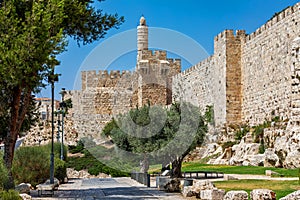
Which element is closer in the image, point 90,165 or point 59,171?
point 59,171

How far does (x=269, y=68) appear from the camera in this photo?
2400 cm

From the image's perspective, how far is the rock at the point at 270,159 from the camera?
19.3 m

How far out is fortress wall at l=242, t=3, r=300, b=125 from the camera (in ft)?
72.4

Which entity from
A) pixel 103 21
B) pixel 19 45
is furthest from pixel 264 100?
pixel 19 45

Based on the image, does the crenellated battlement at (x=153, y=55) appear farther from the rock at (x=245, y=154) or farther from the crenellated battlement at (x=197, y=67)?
the rock at (x=245, y=154)

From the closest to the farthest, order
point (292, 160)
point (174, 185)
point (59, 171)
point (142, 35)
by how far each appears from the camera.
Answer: point (174, 185)
point (292, 160)
point (59, 171)
point (142, 35)

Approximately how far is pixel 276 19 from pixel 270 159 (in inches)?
→ 254

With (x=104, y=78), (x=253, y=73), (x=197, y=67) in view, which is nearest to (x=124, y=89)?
(x=104, y=78)

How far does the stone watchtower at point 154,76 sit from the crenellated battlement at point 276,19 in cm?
1281

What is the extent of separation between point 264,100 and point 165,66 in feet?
51.4

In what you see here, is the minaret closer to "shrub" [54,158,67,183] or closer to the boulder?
"shrub" [54,158,67,183]

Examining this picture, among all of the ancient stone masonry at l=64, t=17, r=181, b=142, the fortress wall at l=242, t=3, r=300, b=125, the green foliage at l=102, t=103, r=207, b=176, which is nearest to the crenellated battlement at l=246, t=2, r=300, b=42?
the fortress wall at l=242, t=3, r=300, b=125

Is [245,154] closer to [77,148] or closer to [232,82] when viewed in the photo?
[232,82]

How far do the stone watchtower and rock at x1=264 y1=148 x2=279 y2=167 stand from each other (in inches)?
745
